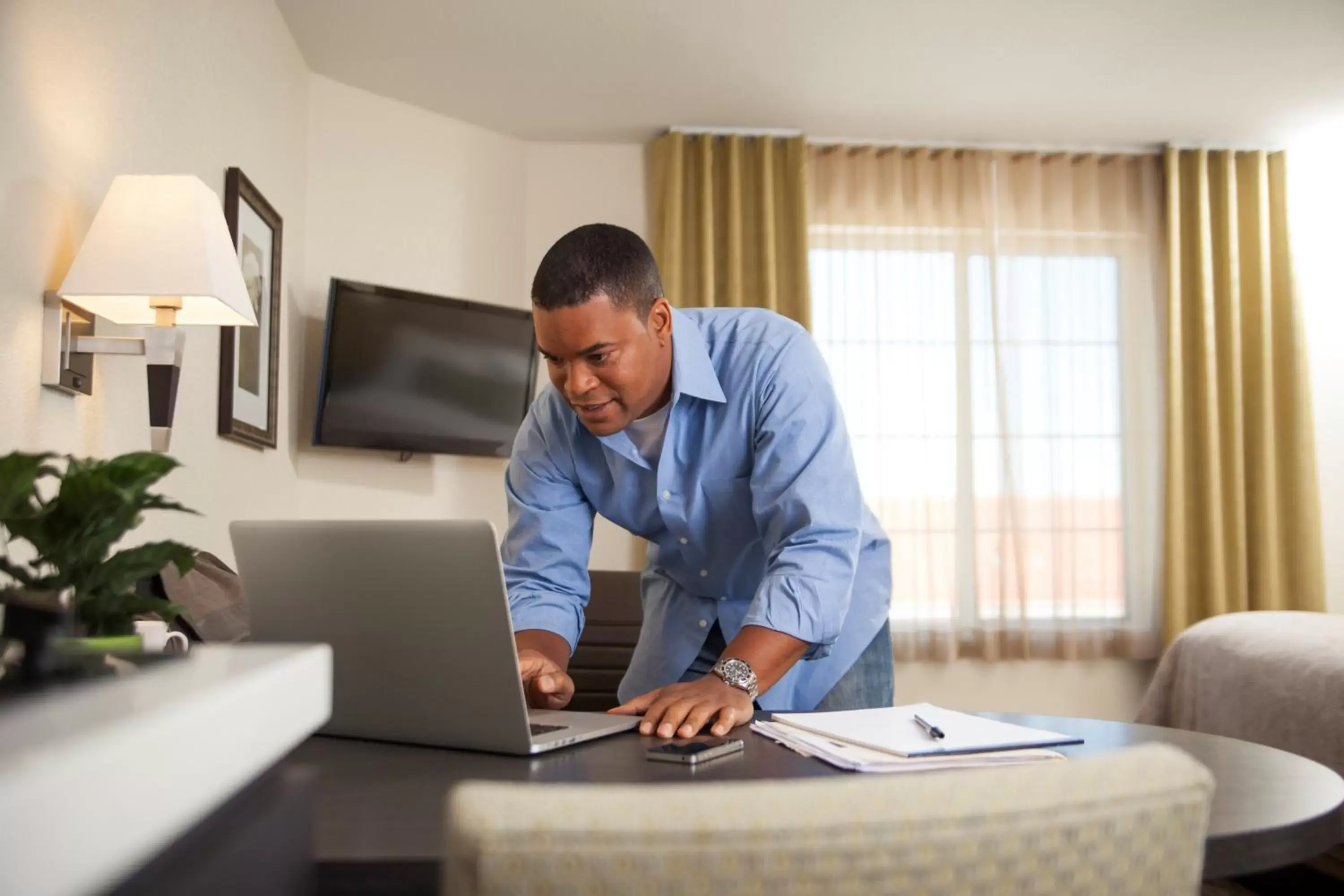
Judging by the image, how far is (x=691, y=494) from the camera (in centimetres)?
175

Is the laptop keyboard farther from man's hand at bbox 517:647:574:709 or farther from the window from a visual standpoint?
the window

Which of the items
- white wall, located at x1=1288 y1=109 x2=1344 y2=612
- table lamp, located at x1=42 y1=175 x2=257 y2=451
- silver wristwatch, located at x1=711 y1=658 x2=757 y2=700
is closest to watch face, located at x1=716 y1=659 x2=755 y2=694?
silver wristwatch, located at x1=711 y1=658 x2=757 y2=700

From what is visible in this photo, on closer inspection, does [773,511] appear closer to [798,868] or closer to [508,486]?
[508,486]

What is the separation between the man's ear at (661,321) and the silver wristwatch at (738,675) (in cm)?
52

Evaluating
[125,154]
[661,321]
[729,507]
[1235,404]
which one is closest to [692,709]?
[729,507]

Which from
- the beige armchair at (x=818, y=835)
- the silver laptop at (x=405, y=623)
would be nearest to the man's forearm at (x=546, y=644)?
the silver laptop at (x=405, y=623)

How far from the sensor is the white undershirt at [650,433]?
5.83 ft

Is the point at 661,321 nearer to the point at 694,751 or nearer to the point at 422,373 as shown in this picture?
the point at 694,751

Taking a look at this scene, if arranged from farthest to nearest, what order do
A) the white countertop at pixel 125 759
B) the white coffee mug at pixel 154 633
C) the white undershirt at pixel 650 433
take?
the white undershirt at pixel 650 433
the white coffee mug at pixel 154 633
the white countertop at pixel 125 759

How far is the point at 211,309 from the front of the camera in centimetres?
221

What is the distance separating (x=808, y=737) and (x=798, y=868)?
723 millimetres

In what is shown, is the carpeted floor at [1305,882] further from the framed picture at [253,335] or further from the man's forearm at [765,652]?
the framed picture at [253,335]

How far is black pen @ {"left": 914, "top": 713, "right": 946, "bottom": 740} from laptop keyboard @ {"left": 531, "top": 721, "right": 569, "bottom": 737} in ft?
1.20

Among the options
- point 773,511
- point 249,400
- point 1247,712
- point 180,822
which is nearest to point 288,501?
point 249,400
